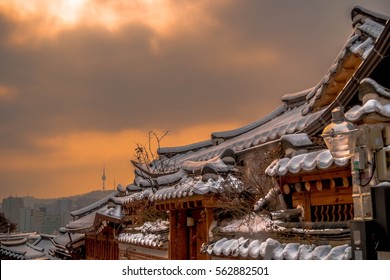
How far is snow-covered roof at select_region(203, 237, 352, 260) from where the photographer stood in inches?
118

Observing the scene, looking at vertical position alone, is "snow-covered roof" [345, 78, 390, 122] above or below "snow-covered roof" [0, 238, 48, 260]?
above

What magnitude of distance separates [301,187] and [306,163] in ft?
1.27

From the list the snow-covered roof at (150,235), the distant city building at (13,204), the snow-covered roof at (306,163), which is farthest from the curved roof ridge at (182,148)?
the snow-covered roof at (306,163)

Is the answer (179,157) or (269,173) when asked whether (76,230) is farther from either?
(269,173)

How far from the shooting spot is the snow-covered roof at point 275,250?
9.82 ft

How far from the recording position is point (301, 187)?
3.43m

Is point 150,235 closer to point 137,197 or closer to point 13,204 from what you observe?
point 137,197

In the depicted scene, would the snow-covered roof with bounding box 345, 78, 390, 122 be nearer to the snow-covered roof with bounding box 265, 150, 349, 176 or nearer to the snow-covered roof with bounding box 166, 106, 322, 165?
the snow-covered roof with bounding box 265, 150, 349, 176

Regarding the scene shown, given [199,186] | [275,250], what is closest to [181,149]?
[199,186]

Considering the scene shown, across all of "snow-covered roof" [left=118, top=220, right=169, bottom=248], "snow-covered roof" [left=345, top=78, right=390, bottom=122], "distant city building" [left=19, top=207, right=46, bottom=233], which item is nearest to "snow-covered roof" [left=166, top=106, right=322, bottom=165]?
"snow-covered roof" [left=118, top=220, right=169, bottom=248]

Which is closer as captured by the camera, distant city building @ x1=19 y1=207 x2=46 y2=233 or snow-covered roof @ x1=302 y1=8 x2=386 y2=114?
snow-covered roof @ x1=302 y1=8 x2=386 y2=114

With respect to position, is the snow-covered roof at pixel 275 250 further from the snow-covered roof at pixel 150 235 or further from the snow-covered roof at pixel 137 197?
the snow-covered roof at pixel 137 197

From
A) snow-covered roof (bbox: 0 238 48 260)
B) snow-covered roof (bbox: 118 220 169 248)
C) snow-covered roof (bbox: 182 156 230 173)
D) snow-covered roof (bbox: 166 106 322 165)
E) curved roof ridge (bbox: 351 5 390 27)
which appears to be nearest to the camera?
curved roof ridge (bbox: 351 5 390 27)

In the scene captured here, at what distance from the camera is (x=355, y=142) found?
2.49 metres
